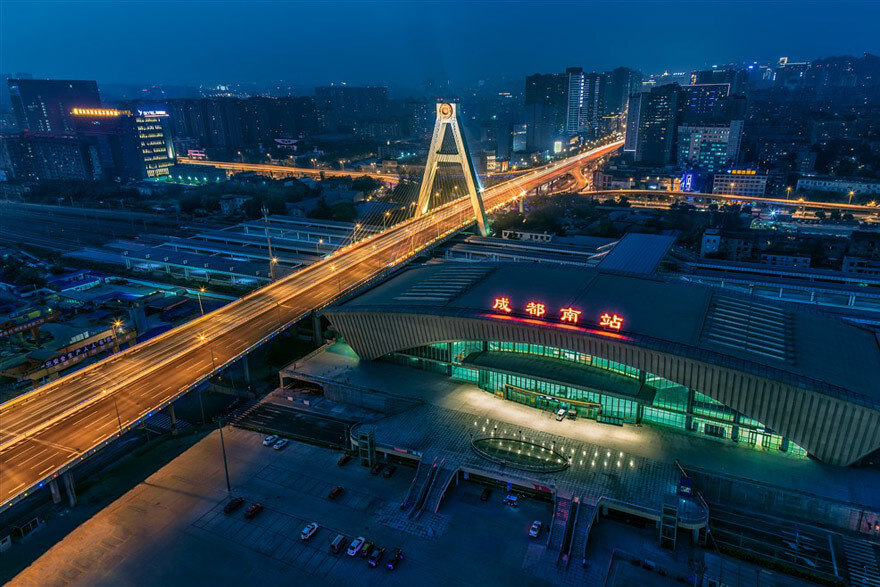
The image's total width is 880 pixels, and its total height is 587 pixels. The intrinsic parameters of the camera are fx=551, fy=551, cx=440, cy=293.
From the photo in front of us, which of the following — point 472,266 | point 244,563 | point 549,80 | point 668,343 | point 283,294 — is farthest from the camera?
point 549,80

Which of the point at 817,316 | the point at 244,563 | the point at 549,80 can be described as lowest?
the point at 244,563

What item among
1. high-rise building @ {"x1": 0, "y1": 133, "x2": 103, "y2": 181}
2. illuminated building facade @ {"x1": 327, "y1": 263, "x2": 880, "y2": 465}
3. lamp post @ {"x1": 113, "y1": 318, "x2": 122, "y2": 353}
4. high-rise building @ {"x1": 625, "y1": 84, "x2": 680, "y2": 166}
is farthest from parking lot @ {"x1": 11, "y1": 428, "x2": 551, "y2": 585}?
high-rise building @ {"x1": 625, "y1": 84, "x2": 680, "y2": 166}

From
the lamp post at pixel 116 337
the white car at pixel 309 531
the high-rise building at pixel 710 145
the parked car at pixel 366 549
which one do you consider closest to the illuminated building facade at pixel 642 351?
the parked car at pixel 366 549

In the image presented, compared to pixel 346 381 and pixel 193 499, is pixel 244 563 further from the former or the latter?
pixel 346 381

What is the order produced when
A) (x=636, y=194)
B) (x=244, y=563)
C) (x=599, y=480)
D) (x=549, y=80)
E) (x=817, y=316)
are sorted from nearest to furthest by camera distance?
(x=244, y=563) < (x=599, y=480) < (x=817, y=316) < (x=636, y=194) < (x=549, y=80)

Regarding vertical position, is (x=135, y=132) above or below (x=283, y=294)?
above

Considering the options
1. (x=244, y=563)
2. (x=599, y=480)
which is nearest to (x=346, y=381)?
(x=244, y=563)

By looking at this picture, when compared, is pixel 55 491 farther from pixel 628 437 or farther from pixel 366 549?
pixel 628 437
